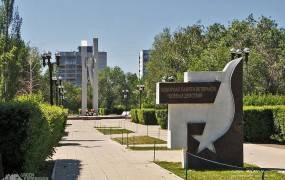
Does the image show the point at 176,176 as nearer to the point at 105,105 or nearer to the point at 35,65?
the point at 35,65

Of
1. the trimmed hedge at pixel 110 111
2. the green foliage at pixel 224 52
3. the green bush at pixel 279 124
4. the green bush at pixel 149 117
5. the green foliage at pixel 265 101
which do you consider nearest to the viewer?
the green bush at pixel 279 124

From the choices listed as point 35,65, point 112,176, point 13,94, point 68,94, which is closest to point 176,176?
point 112,176

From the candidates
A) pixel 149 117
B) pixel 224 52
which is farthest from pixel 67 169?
pixel 149 117

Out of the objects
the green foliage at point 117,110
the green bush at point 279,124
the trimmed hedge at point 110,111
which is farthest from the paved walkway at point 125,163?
the green foliage at point 117,110

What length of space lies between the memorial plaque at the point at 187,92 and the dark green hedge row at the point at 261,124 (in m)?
11.8

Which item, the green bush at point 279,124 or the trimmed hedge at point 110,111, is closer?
the green bush at point 279,124

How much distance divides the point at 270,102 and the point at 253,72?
1783cm

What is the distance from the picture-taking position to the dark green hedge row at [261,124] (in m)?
28.8

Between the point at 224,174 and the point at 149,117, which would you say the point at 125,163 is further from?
the point at 149,117

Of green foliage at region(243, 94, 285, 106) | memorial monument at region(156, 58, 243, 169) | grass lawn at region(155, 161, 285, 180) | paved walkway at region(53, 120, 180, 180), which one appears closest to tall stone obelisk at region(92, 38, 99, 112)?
green foliage at region(243, 94, 285, 106)

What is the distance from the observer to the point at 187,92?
17.4 meters

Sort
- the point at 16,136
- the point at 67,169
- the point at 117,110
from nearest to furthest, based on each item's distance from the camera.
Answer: the point at 16,136 < the point at 67,169 < the point at 117,110

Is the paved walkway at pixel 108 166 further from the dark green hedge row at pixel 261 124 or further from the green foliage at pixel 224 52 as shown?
the green foliage at pixel 224 52

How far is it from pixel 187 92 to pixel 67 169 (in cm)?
462
